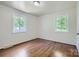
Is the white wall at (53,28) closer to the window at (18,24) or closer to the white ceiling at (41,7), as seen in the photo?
the white ceiling at (41,7)

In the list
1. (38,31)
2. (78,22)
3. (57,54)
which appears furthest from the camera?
(38,31)

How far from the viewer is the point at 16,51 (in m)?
2.20

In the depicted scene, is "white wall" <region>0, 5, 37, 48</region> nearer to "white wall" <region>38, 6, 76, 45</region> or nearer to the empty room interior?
the empty room interior

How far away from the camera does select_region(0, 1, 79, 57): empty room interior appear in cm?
219

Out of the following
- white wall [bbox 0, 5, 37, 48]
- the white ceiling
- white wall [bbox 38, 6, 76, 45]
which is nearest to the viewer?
the white ceiling

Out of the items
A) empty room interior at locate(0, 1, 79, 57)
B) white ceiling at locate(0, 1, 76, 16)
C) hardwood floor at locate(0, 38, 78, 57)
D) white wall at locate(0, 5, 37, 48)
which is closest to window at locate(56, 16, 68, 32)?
empty room interior at locate(0, 1, 79, 57)

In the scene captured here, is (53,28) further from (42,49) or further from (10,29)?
(10,29)

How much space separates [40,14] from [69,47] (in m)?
0.96

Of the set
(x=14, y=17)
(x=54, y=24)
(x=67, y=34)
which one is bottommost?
(x=67, y=34)

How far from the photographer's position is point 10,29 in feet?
7.63

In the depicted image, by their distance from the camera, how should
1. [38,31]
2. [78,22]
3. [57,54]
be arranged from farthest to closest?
1. [38,31]
2. [78,22]
3. [57,54]

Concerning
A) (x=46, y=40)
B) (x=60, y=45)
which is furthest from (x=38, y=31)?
(x=60, y=45)

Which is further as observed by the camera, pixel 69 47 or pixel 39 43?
pixel 69 47

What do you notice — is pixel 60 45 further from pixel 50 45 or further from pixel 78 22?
pixel 78 22
